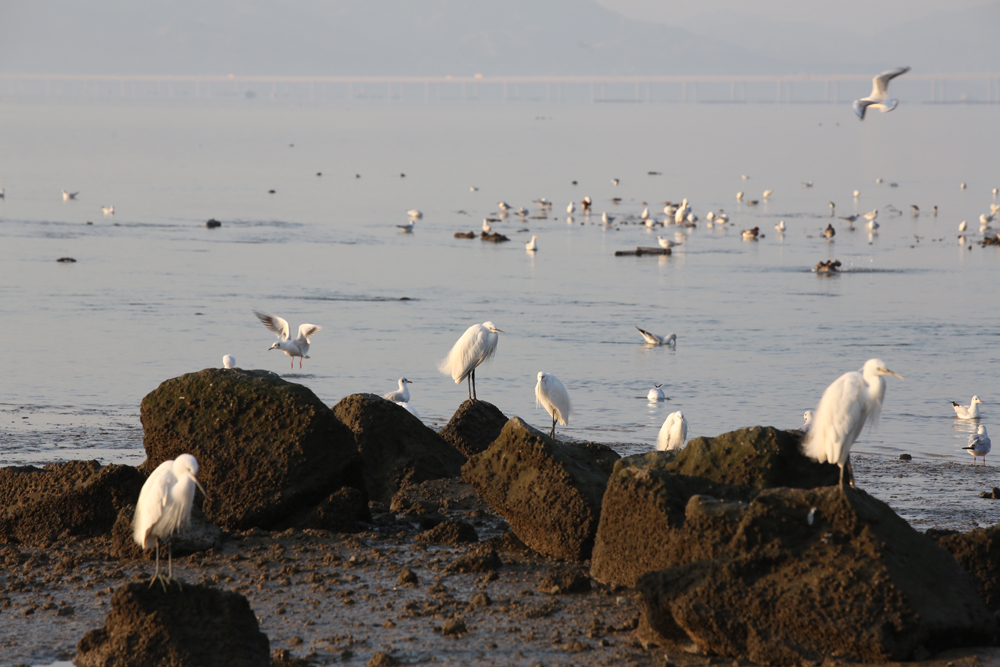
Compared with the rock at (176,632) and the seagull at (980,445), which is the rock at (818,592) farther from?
the seagull at (980,445)

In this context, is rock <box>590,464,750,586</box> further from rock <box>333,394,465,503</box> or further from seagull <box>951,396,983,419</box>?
seagull <box>951,396,983,419</box>

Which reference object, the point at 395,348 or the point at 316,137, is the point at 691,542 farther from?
the point at 316,137

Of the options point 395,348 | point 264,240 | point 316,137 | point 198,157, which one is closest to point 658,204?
point 264,240

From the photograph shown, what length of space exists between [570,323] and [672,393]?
583 centimetres

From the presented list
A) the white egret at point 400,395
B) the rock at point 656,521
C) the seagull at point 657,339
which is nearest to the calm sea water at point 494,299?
the seagull at point 657,339

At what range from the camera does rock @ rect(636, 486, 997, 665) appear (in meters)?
6.72

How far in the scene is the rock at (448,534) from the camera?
31.0ft

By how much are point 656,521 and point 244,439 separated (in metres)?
3.39

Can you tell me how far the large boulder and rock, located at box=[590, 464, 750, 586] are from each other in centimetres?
248

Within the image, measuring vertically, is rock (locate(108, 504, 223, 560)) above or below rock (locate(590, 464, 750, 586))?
below

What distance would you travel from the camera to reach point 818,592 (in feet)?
22.3

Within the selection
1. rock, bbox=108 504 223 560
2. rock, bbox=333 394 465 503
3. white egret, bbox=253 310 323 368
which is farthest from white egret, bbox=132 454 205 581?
white egret, bbox=253 310 323 368

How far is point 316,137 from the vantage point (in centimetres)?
11188

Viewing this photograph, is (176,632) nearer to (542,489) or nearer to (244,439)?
(244,439)
